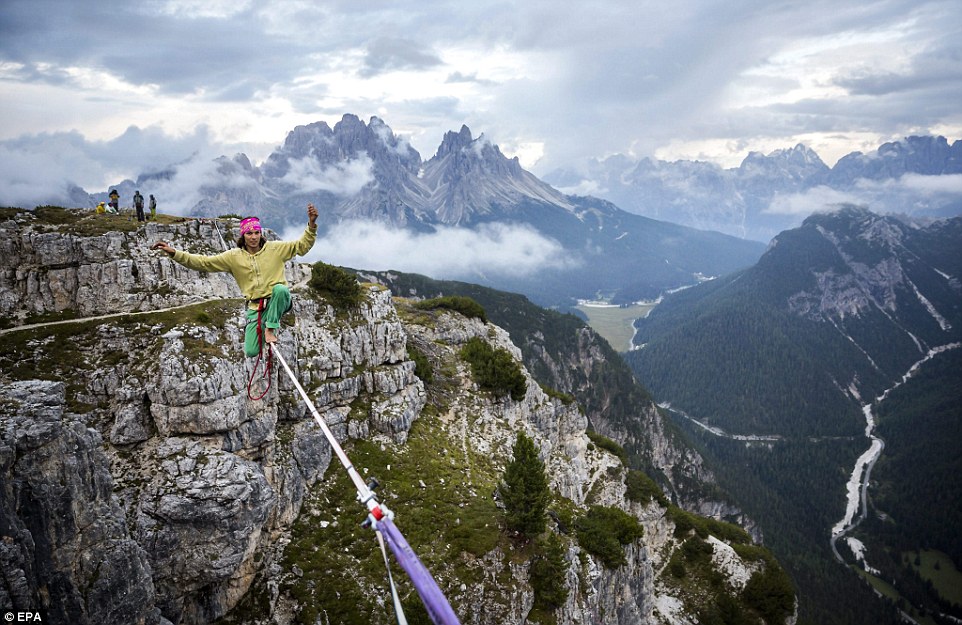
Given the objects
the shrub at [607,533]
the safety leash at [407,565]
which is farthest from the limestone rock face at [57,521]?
the shrub at [607,533]

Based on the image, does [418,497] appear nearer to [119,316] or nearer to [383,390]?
[383,390]

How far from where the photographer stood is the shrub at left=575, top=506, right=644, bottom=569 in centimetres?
5294

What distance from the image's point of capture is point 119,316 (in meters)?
38.7

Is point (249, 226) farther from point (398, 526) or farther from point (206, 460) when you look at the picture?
point (398, 526)

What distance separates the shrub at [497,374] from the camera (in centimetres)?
6650

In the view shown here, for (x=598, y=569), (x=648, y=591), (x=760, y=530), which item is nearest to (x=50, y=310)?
(x=598, y=569)

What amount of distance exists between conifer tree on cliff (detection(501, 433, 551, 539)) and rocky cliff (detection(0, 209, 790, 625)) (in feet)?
5.09

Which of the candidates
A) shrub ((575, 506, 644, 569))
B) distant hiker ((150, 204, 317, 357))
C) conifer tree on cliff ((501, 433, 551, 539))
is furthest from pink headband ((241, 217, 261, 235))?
shrub ((575, 506, 644, 569))

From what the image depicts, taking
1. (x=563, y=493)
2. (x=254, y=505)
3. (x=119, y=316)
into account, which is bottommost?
(x=563, y=493)

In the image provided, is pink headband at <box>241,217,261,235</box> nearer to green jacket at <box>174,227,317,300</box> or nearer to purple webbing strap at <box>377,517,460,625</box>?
green jacket at <box>174,227,317,300</box>

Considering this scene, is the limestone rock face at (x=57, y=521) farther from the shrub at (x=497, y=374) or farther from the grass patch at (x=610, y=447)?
the grass patch at (x=610, y=447)

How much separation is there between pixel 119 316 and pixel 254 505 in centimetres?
1867

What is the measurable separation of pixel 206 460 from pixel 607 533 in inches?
1633

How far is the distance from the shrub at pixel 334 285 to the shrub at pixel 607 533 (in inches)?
1417
